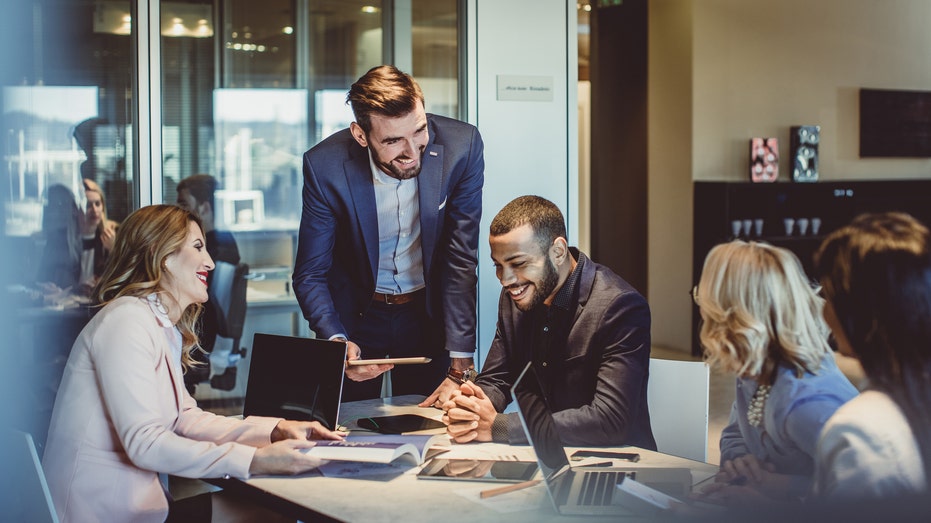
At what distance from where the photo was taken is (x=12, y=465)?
4.98 ft

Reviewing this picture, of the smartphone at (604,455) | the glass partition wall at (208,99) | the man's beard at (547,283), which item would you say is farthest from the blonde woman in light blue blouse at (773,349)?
the glass partition wall at (208,99)

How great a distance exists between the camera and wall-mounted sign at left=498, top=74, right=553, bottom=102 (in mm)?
3943

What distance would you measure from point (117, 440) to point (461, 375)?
1.06 metres

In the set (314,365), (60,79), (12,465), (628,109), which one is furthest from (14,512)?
(628,109)

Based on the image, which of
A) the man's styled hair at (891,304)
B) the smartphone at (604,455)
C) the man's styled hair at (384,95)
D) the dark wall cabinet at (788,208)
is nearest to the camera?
the man's styled hair at (891,304)

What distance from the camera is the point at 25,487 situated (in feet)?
5.49

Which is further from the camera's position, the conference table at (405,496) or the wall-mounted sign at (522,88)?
the wall-mounted sign at (522,88)

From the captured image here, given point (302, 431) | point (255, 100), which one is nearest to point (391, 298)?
point (302, 431)

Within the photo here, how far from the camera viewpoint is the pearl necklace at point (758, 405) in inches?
71.2

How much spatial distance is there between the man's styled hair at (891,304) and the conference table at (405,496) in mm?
497

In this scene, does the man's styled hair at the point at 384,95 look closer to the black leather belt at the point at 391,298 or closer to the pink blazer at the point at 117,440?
the black leather belt at the point at 391,298

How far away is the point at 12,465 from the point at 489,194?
8.49 ft

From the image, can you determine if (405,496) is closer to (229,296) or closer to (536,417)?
(536,417)

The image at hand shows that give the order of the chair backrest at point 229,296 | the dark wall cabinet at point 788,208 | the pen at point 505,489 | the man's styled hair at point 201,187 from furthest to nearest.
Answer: the dark wall cabinet at point 788,208
the chair backrest at point 229,296
the man's styled hair at point 201,187
the pen at point 505,489
